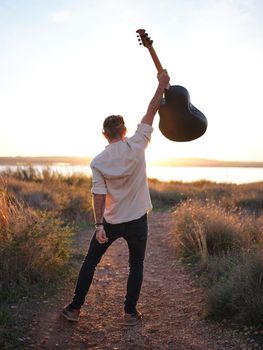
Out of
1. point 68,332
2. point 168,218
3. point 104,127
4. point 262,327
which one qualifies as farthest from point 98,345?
point 168,218

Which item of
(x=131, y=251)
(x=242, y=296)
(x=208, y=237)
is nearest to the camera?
(x=242, y=296)

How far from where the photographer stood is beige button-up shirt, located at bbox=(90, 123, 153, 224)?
4.52 m

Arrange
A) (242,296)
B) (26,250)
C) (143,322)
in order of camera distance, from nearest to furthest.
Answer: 1. (242,296)
2. (143,322)
3. (26,250)

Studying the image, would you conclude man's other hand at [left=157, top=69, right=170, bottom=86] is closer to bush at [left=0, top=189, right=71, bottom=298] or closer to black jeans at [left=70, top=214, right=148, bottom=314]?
black jeans at [left=70, top=214, right=148, bottom=314]

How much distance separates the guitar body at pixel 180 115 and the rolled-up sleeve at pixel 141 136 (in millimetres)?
293

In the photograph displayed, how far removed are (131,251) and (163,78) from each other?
5.43 ft

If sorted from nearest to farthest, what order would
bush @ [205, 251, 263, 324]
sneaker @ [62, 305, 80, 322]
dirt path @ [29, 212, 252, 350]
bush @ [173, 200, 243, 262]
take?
1. dirt path @ [29, 212, 252, 350]
2. bush @ [205, 251, 263, 324]
3. sneaker @ [62, 305, 80, 322]
4. bush @ [173, 200, 243, 262]

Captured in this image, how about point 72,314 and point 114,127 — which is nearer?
point 114,127

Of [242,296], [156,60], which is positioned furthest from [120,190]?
[242,296]

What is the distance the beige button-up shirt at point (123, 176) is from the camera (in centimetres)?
452

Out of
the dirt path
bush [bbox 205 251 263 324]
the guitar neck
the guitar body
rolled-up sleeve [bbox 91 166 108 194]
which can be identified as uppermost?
the guitar neck

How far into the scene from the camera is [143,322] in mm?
4977

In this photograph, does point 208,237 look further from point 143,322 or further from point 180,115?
point 180,115

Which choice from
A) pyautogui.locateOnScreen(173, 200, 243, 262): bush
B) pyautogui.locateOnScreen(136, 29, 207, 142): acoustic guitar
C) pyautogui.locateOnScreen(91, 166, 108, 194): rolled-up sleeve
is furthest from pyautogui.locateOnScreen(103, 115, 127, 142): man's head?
pyautogui.locateOnScreen(173, 200, 243, 262): bush
